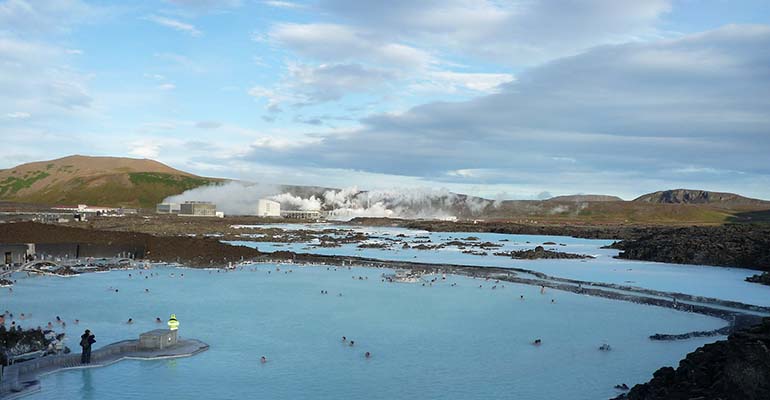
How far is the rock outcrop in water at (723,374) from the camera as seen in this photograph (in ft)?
34.9

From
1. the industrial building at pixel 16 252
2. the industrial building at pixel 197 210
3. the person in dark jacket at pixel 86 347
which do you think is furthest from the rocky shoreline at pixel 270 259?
the industrial building at pixel 197 210

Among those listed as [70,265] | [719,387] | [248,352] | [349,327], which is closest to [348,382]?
[248,352]

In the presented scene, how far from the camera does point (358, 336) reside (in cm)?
2003

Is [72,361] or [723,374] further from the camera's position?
[72,361]

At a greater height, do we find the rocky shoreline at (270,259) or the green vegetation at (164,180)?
the green vegetation at (164,180)

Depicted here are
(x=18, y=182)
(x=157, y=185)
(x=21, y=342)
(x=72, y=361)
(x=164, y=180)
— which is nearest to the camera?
(x=72, y=361)

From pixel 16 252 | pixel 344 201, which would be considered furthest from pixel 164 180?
pixel 16 252

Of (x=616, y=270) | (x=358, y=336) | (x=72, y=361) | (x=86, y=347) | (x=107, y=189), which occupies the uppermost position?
(x=107, y=189)

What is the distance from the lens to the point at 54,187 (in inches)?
6496

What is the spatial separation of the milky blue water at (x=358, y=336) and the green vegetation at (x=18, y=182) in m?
157

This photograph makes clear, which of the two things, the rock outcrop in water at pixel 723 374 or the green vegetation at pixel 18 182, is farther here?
the green vegetation at pixel 18 182

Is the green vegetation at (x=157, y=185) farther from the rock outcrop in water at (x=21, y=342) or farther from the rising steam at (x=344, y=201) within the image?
the rock outcrop in water at (x=21, y=342)

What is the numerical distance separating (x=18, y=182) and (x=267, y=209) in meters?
91.3

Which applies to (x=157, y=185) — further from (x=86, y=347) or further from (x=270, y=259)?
(x=86, y=347)
